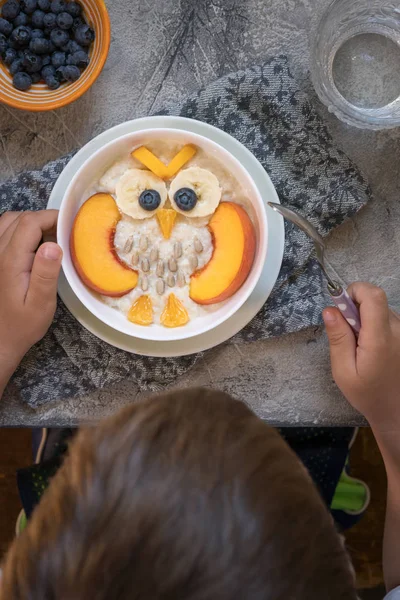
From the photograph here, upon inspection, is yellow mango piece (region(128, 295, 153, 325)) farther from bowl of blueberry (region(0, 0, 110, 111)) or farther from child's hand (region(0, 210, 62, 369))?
bowl of blueberry (region(0, 0, 110, 111))

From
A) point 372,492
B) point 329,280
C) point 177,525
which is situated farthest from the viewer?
point 372,492

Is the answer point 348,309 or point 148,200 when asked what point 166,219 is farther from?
point 348,309

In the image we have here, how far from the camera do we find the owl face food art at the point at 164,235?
30.6 inches

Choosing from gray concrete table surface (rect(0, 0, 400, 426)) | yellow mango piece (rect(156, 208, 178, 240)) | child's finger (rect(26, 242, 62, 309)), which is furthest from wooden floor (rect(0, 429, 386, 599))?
yellow mango piece (rect(156, 208, 178, 240))

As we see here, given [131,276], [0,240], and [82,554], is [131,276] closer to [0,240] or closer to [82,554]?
[0,240]

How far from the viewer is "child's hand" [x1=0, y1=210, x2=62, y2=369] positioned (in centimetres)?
79

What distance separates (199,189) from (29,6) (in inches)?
12.2

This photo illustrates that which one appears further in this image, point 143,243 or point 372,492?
point 372,492

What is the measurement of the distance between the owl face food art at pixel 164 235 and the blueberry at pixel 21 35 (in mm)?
191

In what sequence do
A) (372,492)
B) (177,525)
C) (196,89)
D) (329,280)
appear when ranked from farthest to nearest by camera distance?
(372,492), (196,89), (329,280), (177,525)

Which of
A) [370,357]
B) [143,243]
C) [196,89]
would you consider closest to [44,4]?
[196,89]

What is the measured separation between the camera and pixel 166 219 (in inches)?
31.2

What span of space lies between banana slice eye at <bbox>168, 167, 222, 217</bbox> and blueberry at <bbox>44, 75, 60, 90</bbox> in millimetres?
195

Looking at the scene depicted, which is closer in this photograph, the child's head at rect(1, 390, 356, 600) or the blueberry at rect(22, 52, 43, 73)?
the child's head at rect(1, 390, 356, 600)
